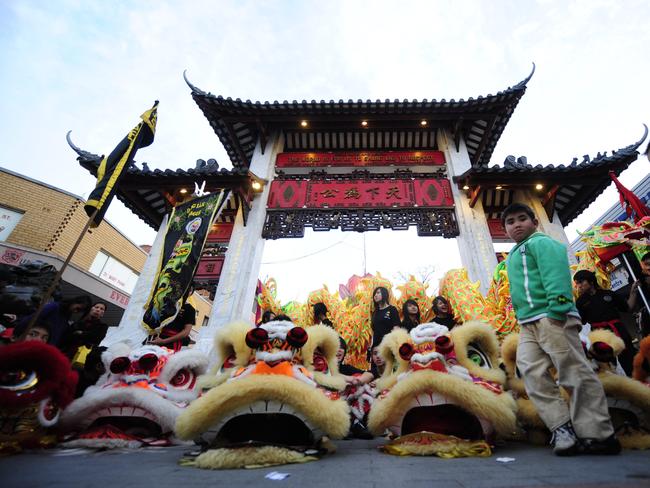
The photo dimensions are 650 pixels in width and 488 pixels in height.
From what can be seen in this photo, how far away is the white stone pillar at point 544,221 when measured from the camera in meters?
6.77

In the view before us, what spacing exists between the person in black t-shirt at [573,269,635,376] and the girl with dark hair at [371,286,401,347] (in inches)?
80.1

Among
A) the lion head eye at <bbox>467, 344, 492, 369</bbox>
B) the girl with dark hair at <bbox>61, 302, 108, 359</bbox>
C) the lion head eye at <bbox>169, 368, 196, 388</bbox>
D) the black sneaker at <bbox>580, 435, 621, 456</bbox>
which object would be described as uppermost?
the girl with dark hair at <bbox>61, 302, 108, 359</bbox>

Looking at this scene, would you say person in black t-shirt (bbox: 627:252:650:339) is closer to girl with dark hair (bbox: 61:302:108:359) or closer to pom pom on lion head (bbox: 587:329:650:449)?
pom pom on lion head (bbox: 587:329:650:449)

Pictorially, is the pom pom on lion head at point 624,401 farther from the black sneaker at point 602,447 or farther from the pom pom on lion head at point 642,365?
the black sneaker at point 602,447

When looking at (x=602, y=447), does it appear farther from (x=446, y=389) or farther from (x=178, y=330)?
(x=178, y=330)

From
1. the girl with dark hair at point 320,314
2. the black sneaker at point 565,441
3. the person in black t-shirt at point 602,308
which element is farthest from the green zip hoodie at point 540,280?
the girl with dark hair at point 320,314

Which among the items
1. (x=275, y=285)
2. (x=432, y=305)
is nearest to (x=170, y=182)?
(x=275, y=285)

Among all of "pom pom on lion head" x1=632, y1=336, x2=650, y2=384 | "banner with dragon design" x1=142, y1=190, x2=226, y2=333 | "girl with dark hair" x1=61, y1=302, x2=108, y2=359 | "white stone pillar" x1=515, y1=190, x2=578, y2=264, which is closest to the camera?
"pom pom on lion head" x1=632, y1=336, x2=650, y2=384

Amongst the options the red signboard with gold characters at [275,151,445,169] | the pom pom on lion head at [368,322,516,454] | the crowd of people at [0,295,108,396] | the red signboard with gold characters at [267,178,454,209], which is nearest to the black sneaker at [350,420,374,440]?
the pom pom on lion head at [368,322,516,454]

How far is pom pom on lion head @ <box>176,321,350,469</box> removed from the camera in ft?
5.30

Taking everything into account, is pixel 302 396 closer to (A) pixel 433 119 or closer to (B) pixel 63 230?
(A) pixel 433 119

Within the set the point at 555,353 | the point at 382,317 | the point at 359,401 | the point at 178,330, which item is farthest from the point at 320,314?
the point at 555,353

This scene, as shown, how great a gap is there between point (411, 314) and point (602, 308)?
79.7 inches

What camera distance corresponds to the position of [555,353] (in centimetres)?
181
